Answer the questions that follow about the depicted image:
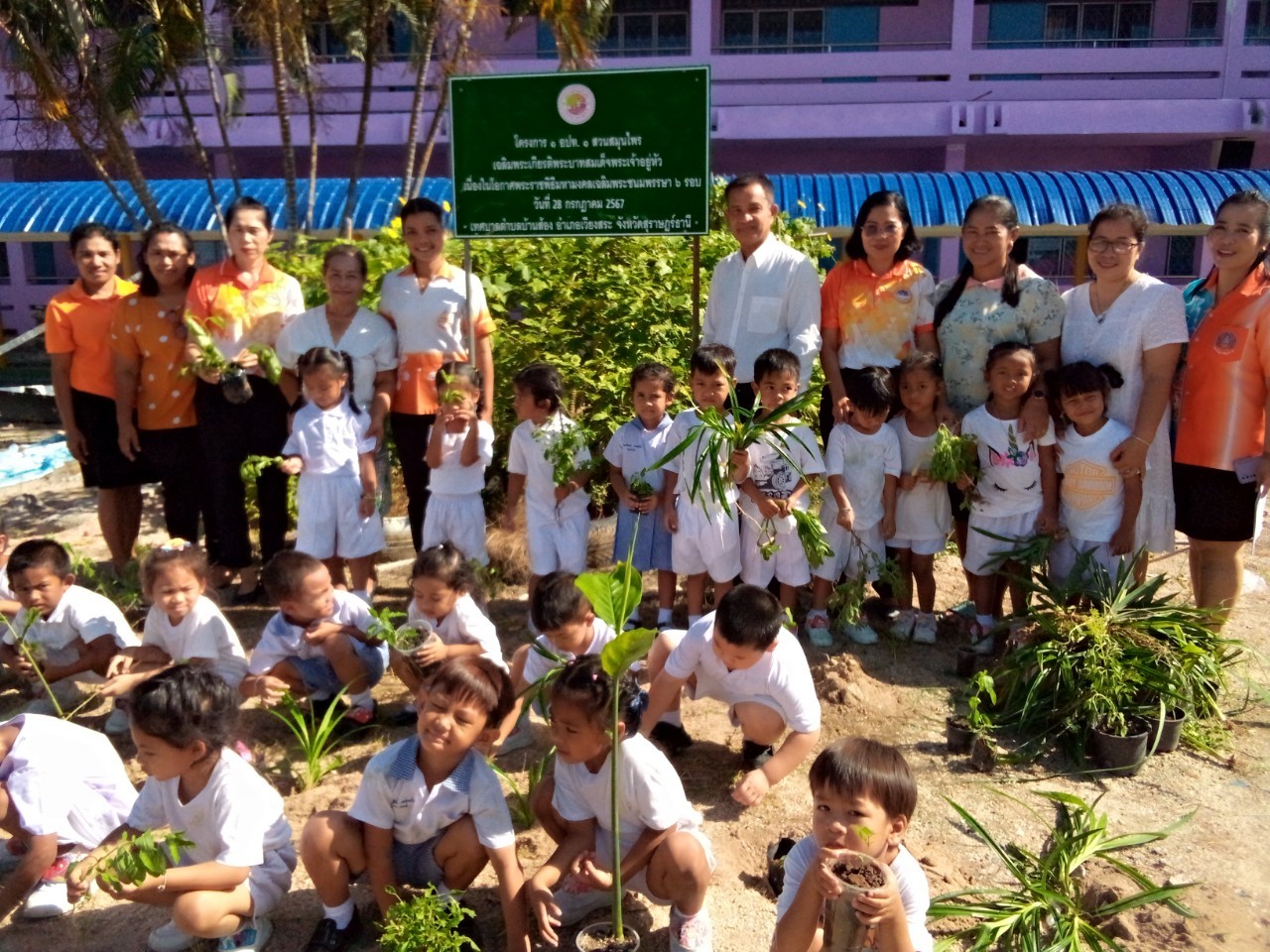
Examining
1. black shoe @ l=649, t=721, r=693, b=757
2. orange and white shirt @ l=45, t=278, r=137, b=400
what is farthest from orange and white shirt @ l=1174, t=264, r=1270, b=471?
orange and white shirt @ l=45, t=278, r=137, b=400

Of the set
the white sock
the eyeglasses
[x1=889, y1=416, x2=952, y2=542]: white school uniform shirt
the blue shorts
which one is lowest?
the white sock

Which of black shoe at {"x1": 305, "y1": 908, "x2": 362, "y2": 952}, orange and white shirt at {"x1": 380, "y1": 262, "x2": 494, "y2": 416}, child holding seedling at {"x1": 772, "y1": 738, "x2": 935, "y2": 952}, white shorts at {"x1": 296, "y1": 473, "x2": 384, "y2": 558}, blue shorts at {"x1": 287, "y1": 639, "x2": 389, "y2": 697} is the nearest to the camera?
child holding seedling at {"x1": 772, "y1": 738, "x2": 935, "y2": 952}

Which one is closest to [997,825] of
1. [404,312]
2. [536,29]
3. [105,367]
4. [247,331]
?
[404,312]

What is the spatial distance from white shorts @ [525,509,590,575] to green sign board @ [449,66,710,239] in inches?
57.2

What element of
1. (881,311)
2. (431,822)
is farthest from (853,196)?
(431,822)

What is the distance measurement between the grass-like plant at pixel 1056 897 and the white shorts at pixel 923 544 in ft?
5.59

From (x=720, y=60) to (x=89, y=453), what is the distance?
1806 cm

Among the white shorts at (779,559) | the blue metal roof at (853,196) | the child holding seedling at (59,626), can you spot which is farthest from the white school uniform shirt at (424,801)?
the blue metal roof at (853,196)

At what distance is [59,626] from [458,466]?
1733mm

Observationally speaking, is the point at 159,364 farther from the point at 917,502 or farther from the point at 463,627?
the point at 917,502

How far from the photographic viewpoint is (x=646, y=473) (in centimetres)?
479

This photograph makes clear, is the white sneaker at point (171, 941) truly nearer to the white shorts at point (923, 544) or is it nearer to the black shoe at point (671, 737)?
the black shoe at point (671, 737)

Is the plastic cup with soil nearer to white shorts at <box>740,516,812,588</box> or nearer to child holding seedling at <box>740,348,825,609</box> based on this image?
child holding seedling at <box>740,348,825,609</box>

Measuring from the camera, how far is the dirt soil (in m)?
3.03
